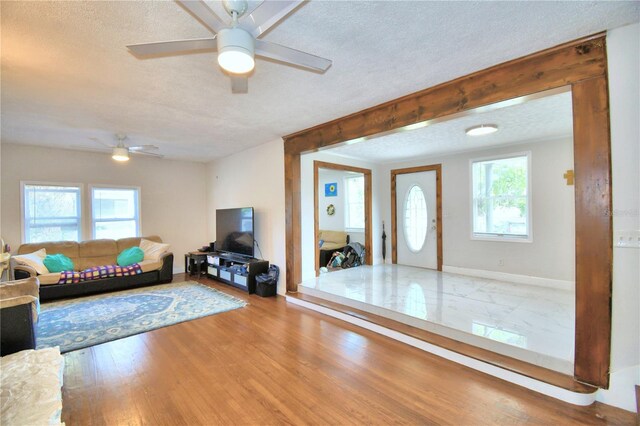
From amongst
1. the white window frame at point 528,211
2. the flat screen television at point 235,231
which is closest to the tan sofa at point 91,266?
the flat screen television at point 235,231

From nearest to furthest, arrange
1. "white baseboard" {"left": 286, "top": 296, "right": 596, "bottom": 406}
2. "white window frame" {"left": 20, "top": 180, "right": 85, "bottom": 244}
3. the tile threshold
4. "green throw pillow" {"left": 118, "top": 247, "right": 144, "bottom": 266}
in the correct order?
"white baseboard" {"left": 286, "top": 296, "right": 596, "bottom": 406} → the tile threshold → "white window frame" {"left": 20, "top": 180, "right": 85, "bottom": 244} → "green throw pillow" {"left": 118, "top": 247, "right": 144, "bottom": 266}

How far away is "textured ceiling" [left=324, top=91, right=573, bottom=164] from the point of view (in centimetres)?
317

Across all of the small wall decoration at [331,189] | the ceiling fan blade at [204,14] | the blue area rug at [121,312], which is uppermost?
the ceiling fan blade at [204,14]

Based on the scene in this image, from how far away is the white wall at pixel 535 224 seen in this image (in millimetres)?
4270

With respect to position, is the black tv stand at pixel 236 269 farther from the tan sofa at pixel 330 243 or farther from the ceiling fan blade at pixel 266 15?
the ceiling fan blade at pixel 266 15

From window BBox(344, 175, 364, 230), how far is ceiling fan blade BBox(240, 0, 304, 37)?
5.47 metres

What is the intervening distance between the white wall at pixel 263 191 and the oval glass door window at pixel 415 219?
9.83 ft

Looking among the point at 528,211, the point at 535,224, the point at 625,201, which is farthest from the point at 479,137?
the point at 625,201

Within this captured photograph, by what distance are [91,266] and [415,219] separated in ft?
20.9

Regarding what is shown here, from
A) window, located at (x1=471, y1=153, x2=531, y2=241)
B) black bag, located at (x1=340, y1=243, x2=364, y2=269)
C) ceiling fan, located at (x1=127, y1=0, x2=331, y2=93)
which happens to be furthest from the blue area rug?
window, located at (x1=471, y1=153, x2=531, y2=241)

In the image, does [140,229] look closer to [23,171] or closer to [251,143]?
[23,171]

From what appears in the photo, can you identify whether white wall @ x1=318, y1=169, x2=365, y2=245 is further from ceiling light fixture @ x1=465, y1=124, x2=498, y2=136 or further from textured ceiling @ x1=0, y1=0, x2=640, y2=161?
textured ceiling @ x1=0, y1=0, x2=640, y2=161

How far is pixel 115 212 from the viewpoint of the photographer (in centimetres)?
573

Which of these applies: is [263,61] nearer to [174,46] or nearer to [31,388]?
[174,46]
